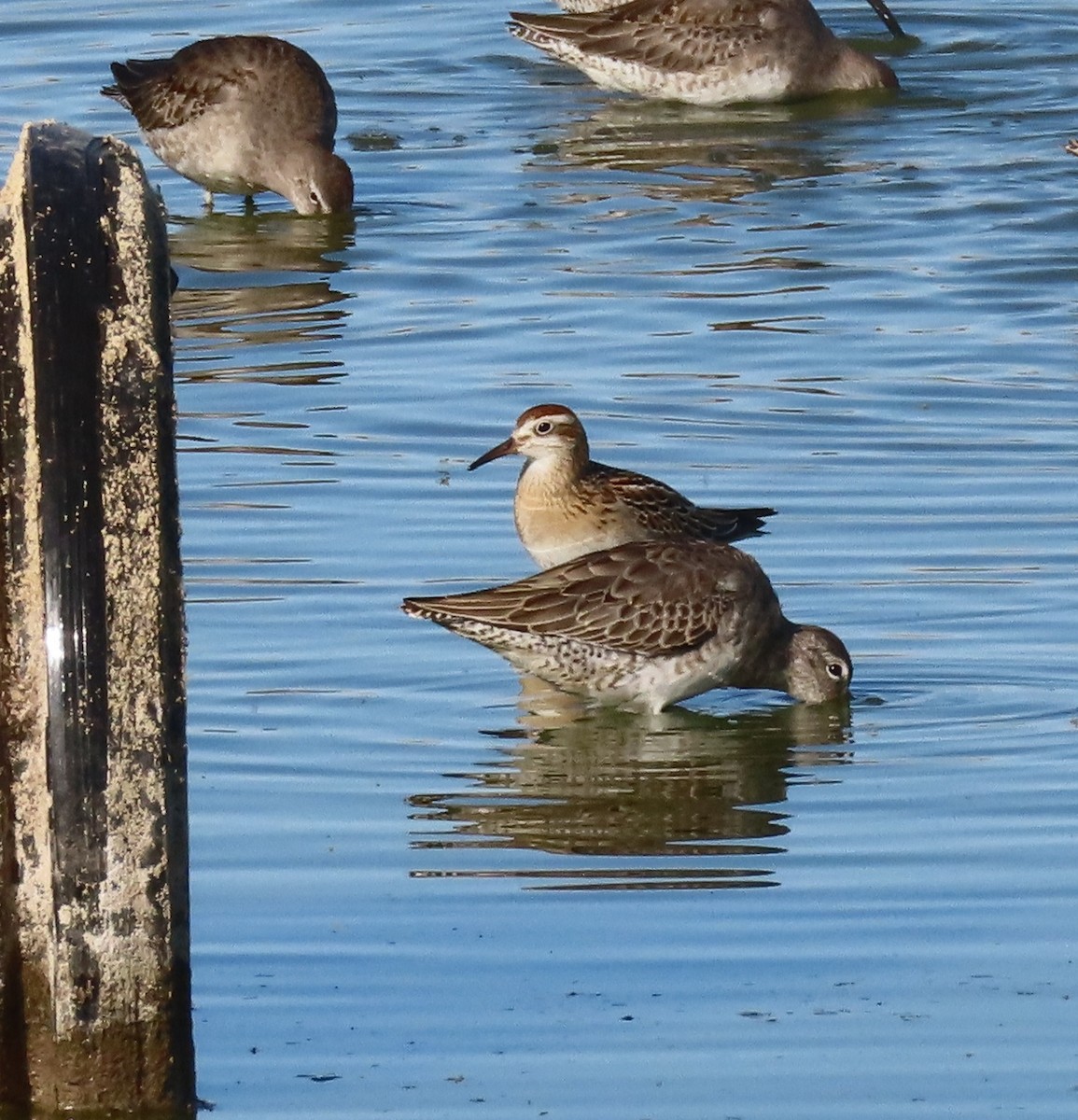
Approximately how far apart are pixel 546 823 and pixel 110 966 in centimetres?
254

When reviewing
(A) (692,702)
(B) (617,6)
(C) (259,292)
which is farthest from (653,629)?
(B) (617,6)

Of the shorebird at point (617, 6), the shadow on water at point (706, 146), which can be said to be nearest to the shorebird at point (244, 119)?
the shadow on water at point (706, 146)

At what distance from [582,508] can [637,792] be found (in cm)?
227

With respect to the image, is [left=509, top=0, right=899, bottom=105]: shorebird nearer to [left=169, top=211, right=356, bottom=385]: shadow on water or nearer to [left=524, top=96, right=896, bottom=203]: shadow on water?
[left=524, top=96, right=896, bottom=203]: shadow on water

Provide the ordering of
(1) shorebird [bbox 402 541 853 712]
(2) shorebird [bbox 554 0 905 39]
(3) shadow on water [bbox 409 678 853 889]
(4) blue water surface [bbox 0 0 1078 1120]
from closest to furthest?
(4) blue water surface [bbox 0 0 1078 1120]
(3) shadow on water [bbox 409 678 853 889]
(1) shorebird [bbox 402 541 853 712]
(2) shorebird [bbox 554 0 905 39]

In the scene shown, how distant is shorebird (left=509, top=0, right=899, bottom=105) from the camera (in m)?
17.8

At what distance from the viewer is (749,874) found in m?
6.64

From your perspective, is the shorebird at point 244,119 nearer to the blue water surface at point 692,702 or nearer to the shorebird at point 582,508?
the blue water surface at point 692,702

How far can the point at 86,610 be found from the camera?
15.3 ft

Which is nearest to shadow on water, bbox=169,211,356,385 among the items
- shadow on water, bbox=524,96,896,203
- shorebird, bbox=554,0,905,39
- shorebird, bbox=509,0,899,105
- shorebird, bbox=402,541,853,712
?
shadow on water, bbox=524,96,896,203

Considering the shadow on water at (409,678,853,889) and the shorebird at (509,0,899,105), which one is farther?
the shorebird at (509,0,899,105)

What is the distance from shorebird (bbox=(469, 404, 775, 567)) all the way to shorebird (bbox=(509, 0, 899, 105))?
8.23 meters

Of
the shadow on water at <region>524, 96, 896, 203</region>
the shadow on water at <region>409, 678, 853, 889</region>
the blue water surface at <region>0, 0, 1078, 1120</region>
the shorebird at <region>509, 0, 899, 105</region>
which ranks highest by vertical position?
the shorebird at <region>509, 0, 899, 105</region>

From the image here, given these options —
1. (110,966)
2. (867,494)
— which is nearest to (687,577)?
(867,494)
